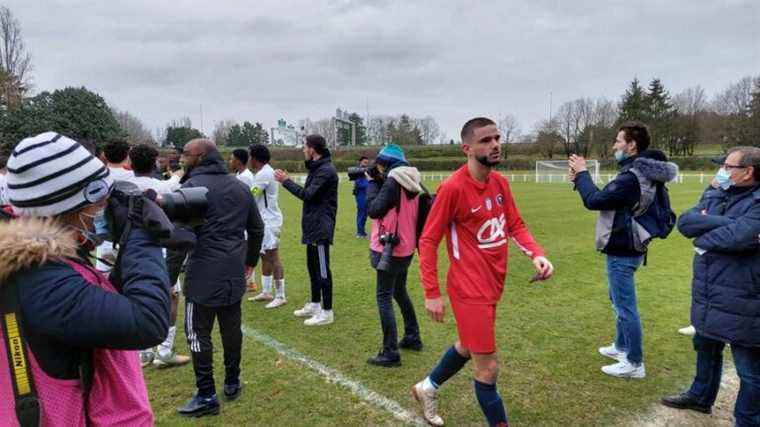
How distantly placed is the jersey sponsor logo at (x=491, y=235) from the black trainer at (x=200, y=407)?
99.7 inches

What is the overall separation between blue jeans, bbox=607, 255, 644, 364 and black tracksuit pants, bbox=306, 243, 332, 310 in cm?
320

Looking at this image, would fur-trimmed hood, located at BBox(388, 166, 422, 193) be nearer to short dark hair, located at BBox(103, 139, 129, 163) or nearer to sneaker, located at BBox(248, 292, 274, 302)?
short dark hair, located at BBox(103, 139, 129, 163)

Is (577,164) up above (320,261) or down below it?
above

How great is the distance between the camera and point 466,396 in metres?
4.21

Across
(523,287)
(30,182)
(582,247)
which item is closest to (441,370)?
(30,182)

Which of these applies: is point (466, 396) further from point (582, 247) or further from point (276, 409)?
point (582, 247)

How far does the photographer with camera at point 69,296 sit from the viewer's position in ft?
4.85

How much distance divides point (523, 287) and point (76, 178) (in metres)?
7.04

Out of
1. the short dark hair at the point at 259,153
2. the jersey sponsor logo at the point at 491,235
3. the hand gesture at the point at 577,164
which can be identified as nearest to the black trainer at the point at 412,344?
the jersey sponsor logo at the point at 491,235

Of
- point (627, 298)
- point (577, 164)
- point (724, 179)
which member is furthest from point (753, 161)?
point (627, 298)

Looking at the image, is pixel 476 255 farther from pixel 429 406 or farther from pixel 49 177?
pixel 49 177

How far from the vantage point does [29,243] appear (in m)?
1.47

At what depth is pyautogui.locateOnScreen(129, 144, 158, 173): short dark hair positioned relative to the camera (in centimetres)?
472

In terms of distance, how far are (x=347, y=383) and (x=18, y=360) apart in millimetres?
3270
